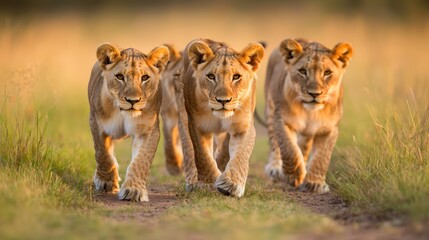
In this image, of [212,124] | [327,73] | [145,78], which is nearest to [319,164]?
[327,73]

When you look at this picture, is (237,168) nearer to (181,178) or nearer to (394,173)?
(394,173)

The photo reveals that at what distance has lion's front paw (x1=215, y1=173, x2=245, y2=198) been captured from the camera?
7297mm

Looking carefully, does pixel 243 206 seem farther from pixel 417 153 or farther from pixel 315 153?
pixel 315 153

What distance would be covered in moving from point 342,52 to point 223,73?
1.78 meters

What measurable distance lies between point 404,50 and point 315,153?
803 cm

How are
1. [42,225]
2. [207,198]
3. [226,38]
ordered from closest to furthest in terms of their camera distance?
[42,225] < [207,198] < [226,38]

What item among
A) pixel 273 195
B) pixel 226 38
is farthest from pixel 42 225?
pixel 226 38

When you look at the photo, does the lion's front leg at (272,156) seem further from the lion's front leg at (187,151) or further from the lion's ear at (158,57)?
the lion's ear at (158,57)

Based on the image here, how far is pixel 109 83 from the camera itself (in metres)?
7.35

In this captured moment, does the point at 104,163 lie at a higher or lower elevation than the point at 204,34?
lower

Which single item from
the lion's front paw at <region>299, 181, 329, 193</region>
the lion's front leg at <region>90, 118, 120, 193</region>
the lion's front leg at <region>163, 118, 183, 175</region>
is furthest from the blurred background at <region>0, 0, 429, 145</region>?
the lion's front paw at <region>299, 181, 329, 193</region>

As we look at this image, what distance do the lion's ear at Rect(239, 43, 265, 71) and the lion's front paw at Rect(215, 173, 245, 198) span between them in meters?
1.05

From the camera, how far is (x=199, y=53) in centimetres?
774

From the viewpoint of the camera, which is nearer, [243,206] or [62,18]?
[243,206]
